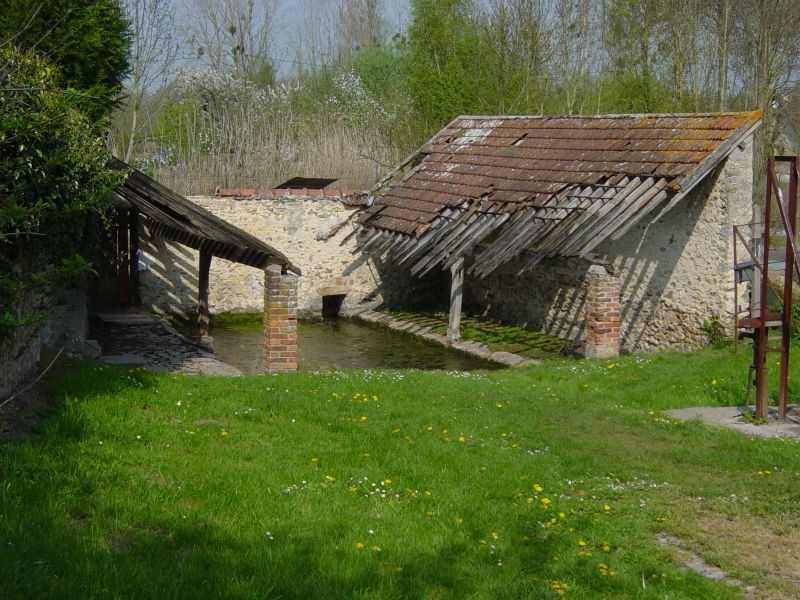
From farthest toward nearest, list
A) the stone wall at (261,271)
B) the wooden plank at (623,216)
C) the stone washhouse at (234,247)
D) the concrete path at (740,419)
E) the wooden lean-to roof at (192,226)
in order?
the stone wall at (261,271) → the wooden plank at (623,216) → the stone washhouse at (234,247) → the wooden lean-to roof at (192,226) → the concrete path at (740,419)

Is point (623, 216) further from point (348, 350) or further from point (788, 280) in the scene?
point (348, 350)

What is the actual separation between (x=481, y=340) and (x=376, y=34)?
25024 mm

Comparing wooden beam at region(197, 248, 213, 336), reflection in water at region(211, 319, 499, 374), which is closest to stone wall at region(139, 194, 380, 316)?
reflection in water at region(211, 319, 499, 374)

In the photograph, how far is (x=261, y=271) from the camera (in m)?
19.6

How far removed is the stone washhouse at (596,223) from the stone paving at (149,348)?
177 inches

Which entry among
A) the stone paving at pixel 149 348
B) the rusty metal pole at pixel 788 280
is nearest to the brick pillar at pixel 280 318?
the stone paving at pixel 149 348

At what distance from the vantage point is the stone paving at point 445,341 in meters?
15.1

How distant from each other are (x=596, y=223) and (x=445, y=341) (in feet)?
13.2

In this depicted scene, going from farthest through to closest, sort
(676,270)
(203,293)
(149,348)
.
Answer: (203,293), (676,270), (149,348)

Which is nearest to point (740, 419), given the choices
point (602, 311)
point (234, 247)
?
point (602, 311)

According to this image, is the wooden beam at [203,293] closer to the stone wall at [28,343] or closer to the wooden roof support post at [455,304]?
the wooden roof support post at [455,304]

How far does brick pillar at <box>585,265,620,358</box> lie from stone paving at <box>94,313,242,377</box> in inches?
209

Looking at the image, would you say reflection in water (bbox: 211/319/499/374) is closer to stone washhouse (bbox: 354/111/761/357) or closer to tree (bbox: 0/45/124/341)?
stone washhouse (bbox: 354/111/761/357)

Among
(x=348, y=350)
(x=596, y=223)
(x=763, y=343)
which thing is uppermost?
(x=596, y=223)
